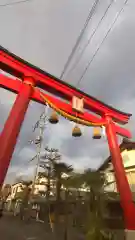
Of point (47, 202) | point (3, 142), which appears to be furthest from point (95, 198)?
point (47, 202)

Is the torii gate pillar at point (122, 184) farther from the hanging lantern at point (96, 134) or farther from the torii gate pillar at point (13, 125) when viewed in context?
the torii gate pillar at point (13, 125)

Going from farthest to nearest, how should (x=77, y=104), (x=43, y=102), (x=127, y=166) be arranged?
(x=127, y=166)
(x=77, y=104)
(x=43, y=102)

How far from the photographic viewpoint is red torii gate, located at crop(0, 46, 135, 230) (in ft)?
23.5

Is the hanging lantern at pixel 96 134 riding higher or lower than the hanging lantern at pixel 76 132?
higher

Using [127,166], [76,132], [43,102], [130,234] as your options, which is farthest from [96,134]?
[127,166]

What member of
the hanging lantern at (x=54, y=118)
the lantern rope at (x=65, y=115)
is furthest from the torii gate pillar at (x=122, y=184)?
the hanging lantern at (x=54, y=118)

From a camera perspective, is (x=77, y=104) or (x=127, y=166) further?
(x=127, y=166)

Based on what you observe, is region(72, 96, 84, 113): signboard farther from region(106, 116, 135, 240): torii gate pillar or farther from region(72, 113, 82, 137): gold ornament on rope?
region(106, 116, 135, 240): torii gate pillar

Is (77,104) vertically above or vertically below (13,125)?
above

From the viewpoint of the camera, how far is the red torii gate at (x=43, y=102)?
7.16 metres

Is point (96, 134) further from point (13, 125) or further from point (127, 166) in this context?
point (127, 166)

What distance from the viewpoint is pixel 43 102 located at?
918 cm

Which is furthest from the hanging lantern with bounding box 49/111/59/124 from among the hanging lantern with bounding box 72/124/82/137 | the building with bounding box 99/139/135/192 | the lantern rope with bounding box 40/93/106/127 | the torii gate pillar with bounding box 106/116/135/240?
the building with bounding box 99/139/135/192

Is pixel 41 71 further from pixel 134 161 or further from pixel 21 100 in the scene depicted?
pixel 134 161
